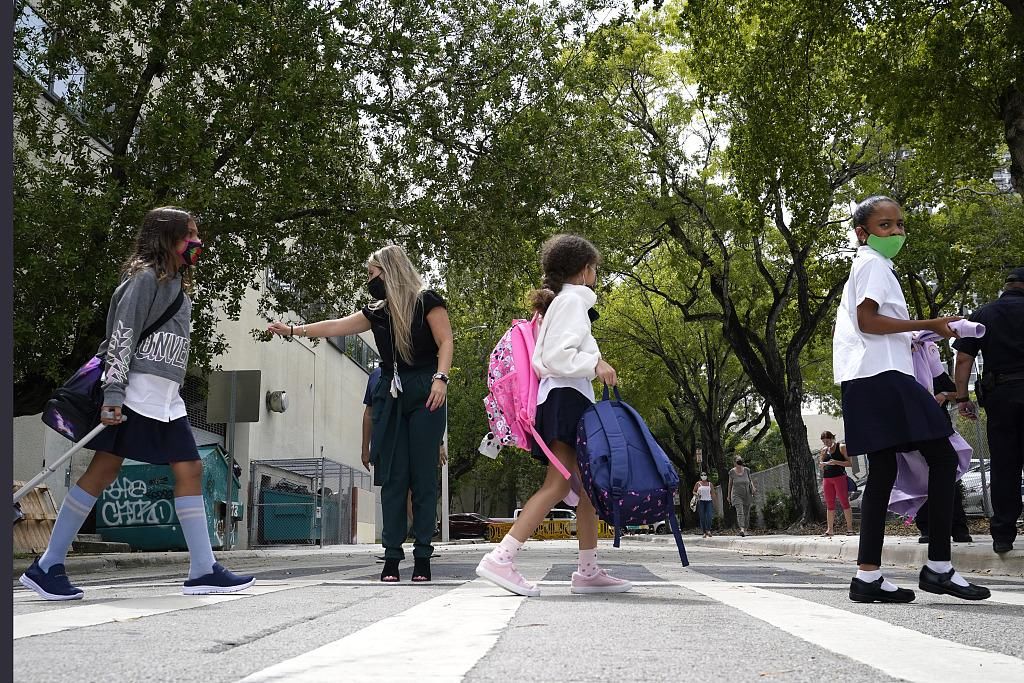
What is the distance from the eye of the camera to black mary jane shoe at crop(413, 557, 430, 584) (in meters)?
6.98

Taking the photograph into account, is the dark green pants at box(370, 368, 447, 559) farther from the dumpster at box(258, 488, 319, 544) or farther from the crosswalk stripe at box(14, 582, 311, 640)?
the dumpster at box(258, 488, 319, 544)

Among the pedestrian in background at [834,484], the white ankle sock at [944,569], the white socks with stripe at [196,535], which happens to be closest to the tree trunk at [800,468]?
the pedestrian in background at [834,484]

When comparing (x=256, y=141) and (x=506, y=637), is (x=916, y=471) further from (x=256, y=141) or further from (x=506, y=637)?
(x=256, y=141)

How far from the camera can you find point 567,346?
5621 millimetres

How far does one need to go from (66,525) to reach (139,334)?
40.3 inches

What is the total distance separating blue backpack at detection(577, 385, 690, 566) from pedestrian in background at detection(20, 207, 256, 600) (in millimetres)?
1907

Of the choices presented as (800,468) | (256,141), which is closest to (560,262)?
(256,141)

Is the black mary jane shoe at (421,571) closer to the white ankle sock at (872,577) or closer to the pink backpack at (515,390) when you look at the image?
the pink backpack at (515,390)

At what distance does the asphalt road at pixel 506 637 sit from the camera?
2783mm

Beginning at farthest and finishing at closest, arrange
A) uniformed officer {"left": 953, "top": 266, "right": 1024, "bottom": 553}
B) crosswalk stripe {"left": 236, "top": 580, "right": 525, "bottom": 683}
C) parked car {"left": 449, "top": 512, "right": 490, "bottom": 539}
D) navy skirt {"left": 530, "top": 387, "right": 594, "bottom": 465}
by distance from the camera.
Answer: parked car {"left": 449, "top": 512, "right": 490, "bottom": 539}, uniformed officer {"left": 953, "top": 266, "right": 1024, "bottom": 553}, navy skirt {"left": 530, "top": 387, "right": 594, "bottom": 465}, crosswalk stripe {"left": 236, "top": 580, "right": 525, "bottom": 683}

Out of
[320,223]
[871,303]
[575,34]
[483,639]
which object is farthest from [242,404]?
[483,639]

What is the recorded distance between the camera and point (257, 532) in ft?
83.1

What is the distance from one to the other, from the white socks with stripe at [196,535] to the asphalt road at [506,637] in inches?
9.0

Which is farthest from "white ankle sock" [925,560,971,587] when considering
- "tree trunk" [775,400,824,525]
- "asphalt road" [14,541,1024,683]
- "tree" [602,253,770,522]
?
"tree" [602,253,770,522]
